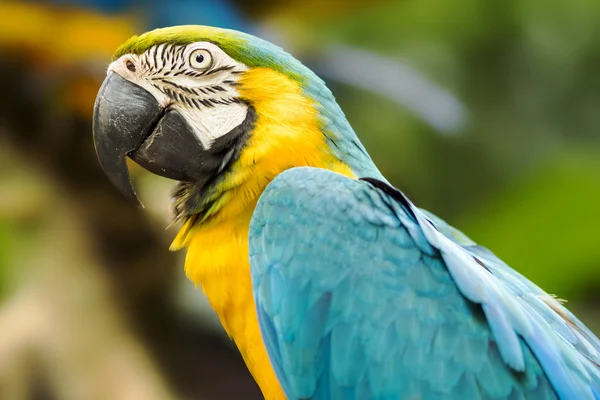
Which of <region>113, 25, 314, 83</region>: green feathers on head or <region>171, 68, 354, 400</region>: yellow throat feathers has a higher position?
<region>113, 25, 314, 83</region>: green feathers on head

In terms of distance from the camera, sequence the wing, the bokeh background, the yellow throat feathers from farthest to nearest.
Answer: the bokeh background → the yellow throat feathers → the wing

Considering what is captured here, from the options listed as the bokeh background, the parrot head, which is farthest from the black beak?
the bokeh background

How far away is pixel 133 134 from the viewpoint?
3.80 feet

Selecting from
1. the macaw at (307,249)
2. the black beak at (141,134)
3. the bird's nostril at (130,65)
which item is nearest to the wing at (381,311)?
the macaw at (307,249)

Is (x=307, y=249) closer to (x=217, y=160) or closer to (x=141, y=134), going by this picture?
(x=217, y=160)

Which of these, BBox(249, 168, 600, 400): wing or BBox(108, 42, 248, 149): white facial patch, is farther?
BBox(108, 42, 248, 149): white facial patch

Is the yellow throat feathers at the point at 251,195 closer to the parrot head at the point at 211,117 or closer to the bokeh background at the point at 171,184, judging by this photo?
the parrot head at the point at 211,117

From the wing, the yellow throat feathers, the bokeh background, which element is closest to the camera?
the wing

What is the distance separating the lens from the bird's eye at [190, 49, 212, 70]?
118 centimetres

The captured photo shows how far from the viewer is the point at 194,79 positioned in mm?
1183

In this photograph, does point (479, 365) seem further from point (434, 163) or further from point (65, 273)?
point (434, 163)

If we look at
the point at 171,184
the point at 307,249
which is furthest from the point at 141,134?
the point at 171,184

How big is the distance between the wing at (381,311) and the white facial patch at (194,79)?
174 mm

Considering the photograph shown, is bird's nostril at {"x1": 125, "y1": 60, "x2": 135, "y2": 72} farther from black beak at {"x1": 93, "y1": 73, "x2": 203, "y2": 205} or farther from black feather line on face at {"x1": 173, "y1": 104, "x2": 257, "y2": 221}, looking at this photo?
black feather line on face at {"x1": 173, "y1": 104, "x2": 257, "y2": 221}
